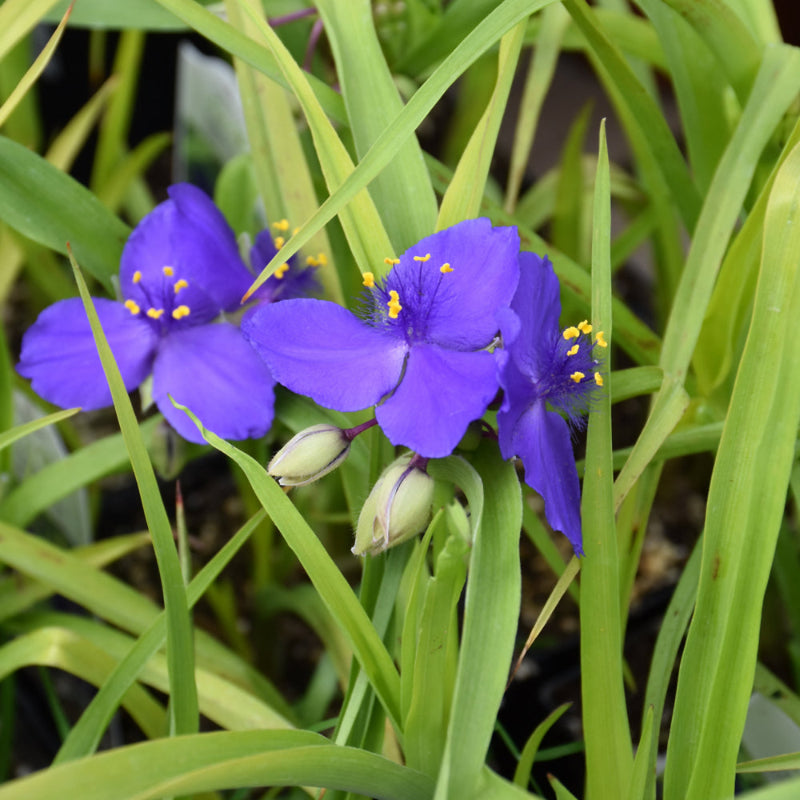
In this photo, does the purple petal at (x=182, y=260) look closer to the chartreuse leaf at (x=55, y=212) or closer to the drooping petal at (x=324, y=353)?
the chartreuse leaf at (x=55, y=212)

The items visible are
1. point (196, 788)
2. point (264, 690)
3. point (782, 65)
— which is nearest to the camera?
point (196, 788)

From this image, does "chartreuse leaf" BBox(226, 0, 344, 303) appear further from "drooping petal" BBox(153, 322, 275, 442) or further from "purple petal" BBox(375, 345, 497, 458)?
"purple petal" BBox(375, 345, 497, 458)

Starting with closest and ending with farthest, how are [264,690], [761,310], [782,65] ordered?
1. [761,310]
2. [782,65]
3. [264,690]

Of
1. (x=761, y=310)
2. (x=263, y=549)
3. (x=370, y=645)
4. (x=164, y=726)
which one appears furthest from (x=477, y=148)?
(x=263, y=549)

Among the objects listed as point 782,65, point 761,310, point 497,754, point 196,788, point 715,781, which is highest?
point 782,65

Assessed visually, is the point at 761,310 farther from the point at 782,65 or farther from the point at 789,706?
the point at 789,706

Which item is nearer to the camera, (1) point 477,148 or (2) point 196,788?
(2) point 196,788

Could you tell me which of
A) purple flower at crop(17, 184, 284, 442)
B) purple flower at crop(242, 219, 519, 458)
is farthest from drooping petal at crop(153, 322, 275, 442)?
purple flower at crop(242, 219, 519, 458)

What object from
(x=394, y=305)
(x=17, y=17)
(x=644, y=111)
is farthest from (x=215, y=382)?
(x=644, y=111)
